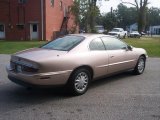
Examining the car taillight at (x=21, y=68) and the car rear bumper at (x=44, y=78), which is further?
the car taillight at (x=21, y=68)

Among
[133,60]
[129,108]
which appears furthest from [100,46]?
[129,108]

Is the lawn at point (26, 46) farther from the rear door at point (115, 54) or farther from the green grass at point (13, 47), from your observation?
the rear door at point (115, 54)

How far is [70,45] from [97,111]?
7.18 ft

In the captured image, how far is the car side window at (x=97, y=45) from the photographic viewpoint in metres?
7.72

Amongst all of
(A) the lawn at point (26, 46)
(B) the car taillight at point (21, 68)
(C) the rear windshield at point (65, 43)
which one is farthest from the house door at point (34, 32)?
(B) the car taillight at point (21, 68)

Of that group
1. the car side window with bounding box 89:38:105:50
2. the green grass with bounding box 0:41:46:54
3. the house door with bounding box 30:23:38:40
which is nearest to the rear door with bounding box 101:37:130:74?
the car side window with bounding box 89:38:105:50

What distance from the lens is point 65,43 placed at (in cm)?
775

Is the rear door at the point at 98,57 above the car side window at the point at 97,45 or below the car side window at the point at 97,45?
below

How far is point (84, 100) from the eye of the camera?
22.0 feet

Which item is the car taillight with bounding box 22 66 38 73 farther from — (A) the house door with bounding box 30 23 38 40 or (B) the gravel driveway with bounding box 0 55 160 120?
(A) the house door with bounding box 30 23 38 40

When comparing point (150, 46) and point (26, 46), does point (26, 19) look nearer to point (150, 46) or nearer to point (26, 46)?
point (26, 46)

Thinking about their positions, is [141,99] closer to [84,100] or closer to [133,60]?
[84,100]

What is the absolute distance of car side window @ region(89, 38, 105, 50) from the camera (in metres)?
7.72

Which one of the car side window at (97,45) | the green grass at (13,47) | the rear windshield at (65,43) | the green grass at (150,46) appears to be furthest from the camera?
the green grass at (13,47)
